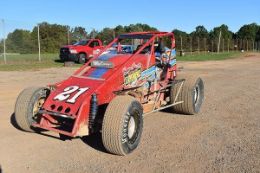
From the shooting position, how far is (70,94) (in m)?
6.17

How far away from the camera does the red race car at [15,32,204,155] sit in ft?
18.2

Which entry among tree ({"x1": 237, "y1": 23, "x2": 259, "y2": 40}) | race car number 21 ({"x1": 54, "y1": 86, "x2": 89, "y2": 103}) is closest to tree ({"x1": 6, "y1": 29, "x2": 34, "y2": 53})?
race car number 21 ({"x1": 54, "y1": 86, "x2": 89, "y2": 103})

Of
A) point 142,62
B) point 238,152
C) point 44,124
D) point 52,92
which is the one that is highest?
point 142,62

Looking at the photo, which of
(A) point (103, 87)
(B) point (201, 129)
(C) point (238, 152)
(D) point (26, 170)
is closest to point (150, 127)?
(B) point (201, 129)

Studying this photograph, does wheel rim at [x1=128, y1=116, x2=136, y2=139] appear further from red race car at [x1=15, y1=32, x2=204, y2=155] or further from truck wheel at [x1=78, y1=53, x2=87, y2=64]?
truck wheel at [x1=78, y1=53, x2=87, y2=64]

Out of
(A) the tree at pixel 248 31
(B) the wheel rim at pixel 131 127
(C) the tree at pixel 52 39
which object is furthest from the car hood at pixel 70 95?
(A) the tree at pixel 248 31

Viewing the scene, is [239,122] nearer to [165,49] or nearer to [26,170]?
[165,49]

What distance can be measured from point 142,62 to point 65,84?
57.2 inches

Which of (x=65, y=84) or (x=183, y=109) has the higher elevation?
(x=65, y=84)

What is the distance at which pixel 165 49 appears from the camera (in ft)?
26.8

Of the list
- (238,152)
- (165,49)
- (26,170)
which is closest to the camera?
(26,170)

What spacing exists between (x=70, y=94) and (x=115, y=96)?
0.72 meters

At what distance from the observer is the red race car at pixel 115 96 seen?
18.2 feet

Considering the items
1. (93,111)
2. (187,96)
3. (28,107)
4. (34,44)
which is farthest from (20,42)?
(93,111)
